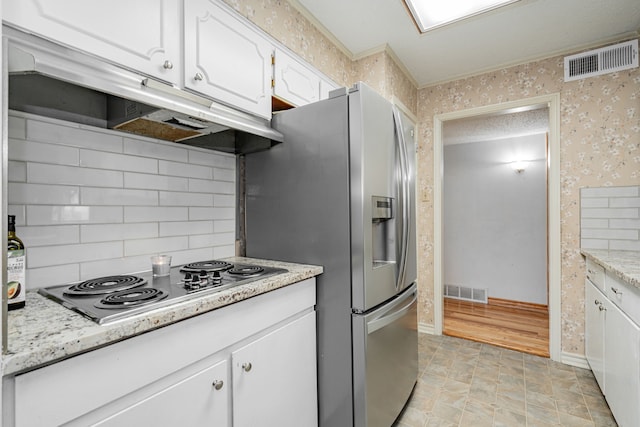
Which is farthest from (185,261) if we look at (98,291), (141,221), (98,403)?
(98,403)

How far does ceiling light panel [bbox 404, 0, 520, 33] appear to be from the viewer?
6.27ft

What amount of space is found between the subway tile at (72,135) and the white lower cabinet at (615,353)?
238cm

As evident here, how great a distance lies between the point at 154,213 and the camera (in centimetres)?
145

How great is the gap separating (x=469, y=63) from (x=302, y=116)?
1.99m

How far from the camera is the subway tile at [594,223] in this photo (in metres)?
2.34

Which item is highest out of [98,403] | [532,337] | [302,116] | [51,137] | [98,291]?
[302,116]

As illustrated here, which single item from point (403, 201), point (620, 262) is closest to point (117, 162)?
point (403, 201)

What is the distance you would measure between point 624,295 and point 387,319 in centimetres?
114

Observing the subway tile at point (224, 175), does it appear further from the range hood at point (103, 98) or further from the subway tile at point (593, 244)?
the subway tile at point (593, 244)

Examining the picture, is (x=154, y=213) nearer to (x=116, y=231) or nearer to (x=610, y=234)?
(x=116, y=231)

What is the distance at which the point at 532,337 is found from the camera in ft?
9.75

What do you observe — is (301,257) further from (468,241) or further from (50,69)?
(468,241)

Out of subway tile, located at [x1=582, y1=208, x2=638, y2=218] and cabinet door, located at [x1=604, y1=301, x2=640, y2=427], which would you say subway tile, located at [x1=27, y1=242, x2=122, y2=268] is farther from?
subway tile, located at [x1=582, y1=208, x2=638, y2=218]

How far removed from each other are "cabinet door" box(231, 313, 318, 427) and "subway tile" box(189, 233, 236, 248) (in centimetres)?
69
